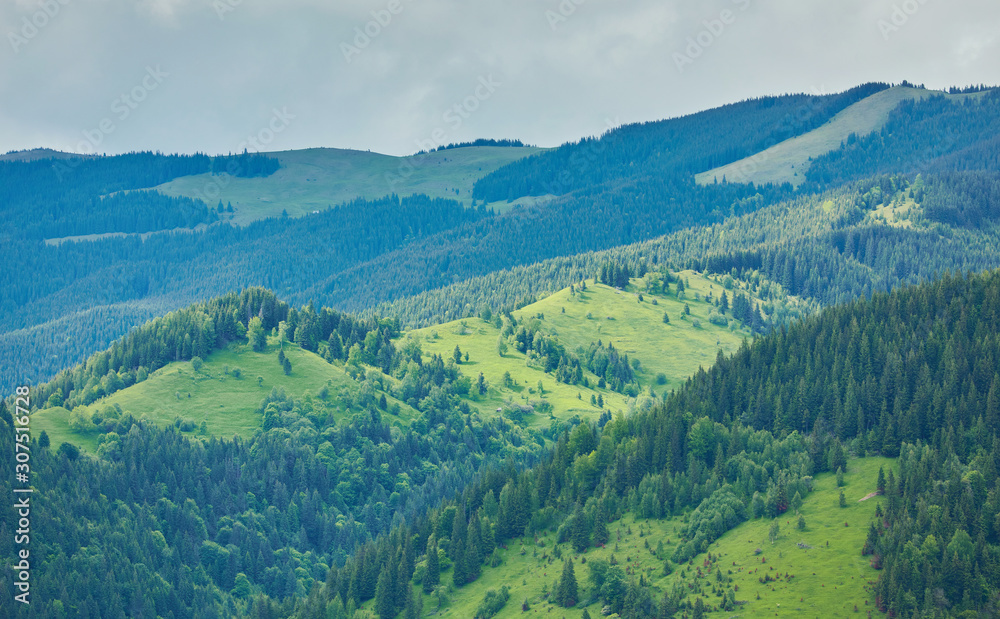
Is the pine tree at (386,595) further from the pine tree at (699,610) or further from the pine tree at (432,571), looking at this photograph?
the pine tree at (699,610)

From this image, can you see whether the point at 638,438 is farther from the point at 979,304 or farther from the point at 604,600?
the point at 979,304

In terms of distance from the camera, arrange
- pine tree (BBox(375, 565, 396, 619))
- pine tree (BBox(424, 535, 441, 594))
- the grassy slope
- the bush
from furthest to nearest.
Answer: pine tree (BBox(424, 535, 441, 594))
pine tree (BBox(375, 565, 396, 619))
the bush
the grassy slope

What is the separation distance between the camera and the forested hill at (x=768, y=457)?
150375mm

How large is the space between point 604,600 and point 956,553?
4620 cm

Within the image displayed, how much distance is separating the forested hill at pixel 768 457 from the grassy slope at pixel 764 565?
6.32 feet

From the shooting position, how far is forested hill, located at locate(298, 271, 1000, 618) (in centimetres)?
15038

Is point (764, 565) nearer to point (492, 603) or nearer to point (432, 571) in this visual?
point (492, 603)

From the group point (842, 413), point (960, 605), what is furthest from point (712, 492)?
point (960, 605)

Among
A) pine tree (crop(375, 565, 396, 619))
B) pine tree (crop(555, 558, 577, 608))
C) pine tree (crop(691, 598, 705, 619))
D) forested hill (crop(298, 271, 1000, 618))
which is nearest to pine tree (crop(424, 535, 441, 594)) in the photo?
forested hill (crop(298, 271, 1000, 618))

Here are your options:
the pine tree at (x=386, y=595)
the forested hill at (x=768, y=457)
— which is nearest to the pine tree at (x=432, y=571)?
the forested hill at (x=768, y=457)

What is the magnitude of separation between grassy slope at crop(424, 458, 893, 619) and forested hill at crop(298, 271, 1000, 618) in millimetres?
1926

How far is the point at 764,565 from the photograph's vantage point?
148750mm

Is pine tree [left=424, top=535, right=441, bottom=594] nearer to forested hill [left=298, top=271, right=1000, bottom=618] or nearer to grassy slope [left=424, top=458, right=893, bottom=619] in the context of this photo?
forested hill [left=298, top=271, right=1000, bottom=618]

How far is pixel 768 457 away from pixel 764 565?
96.9 feet
